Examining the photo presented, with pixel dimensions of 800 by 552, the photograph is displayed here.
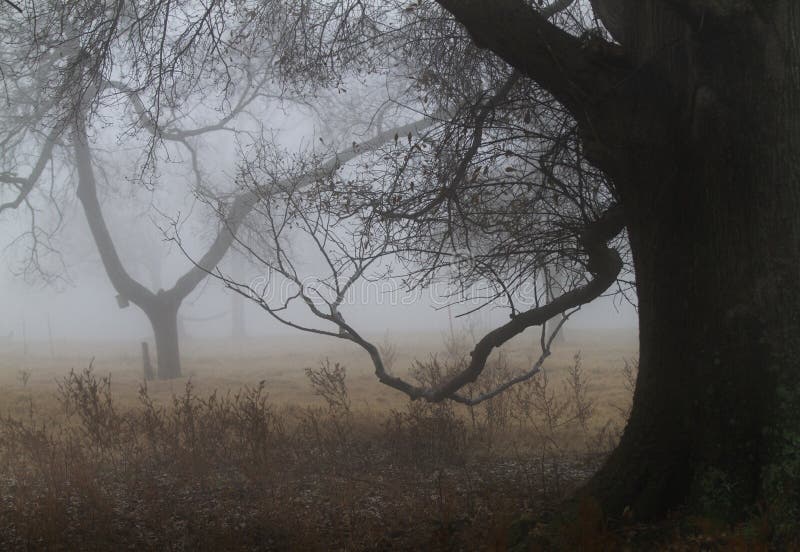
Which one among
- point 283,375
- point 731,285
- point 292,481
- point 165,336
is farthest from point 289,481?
point 165,336

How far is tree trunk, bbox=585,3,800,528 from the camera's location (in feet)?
11.4

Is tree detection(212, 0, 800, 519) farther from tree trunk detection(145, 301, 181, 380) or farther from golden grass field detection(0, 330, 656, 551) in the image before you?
tree trunk detection(145, 301, 181, 380)

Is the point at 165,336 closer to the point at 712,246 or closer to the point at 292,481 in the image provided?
the point at 292,481

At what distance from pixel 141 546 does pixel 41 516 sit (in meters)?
0.89

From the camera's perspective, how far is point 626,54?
4.05m

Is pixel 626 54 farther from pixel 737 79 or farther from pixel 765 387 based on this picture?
pixel 765 387

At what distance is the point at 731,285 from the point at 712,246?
0.81 feet

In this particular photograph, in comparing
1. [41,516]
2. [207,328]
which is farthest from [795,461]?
[207,328]

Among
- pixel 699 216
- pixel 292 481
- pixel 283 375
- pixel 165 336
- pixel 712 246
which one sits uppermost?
pixel 165 336

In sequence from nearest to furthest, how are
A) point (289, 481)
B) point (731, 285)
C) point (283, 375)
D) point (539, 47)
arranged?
point (731, 285), point (539, 47), point (289, 481), point (283, 375)

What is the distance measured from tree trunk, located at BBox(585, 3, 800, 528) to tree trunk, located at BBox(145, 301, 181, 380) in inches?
602

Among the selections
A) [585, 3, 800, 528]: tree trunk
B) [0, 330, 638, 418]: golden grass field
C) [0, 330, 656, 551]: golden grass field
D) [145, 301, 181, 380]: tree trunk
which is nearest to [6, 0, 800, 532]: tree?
[585, 3, 800, 528]: tree trunk

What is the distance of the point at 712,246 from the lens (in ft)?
12.0

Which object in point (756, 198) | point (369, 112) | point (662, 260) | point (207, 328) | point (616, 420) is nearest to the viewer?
point (756, 198)
